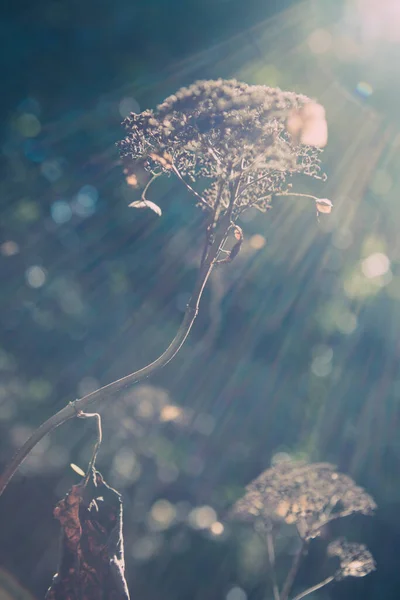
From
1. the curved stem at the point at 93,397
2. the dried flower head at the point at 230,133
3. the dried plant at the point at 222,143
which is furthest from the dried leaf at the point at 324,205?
the curved stem at the point at 93,397

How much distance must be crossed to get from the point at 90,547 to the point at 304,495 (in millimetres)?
3460

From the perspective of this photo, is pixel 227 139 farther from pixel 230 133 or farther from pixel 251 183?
pixel 251 183

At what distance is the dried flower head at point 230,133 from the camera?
2996 mm

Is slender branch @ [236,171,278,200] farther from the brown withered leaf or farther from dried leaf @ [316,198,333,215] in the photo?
the brown withered leaf

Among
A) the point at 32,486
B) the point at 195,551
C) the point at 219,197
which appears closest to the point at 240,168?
the point at 219,197

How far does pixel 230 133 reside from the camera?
2980mm

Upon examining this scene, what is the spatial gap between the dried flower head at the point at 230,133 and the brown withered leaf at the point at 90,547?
6.99 feet

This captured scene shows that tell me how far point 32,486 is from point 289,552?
5.40 metres

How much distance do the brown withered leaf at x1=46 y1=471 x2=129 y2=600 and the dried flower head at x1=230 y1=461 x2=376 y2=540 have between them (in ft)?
10.5

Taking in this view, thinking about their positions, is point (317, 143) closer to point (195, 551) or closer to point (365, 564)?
point (365, 564)

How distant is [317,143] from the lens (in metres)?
3.22

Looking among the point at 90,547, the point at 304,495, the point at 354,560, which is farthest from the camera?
the point at 354,560

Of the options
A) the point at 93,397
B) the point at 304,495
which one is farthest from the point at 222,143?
the point at 304,495

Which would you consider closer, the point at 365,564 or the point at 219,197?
the point at 219,197
